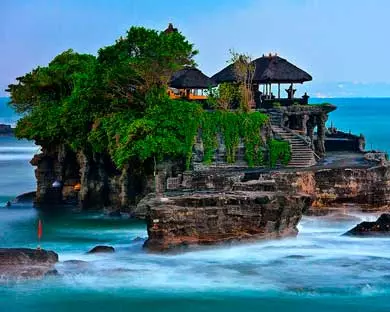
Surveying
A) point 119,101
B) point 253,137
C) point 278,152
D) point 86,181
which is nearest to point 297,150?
point 278,152

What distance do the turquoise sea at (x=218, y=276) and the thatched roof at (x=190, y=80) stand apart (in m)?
9.00

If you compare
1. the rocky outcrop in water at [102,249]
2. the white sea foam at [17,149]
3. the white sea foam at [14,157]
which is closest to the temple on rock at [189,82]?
the rocky outcrop in water at [102,249]

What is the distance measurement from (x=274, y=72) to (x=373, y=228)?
11744 mm

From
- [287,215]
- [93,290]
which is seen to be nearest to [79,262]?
[93,290]

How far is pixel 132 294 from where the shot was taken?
76.0 feet

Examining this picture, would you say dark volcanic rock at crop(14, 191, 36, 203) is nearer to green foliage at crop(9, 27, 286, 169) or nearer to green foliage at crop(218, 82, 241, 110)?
green foliage at crop(9, 27, 286, 169)

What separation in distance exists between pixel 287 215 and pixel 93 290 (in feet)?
29.2

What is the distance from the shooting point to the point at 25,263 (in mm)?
24469

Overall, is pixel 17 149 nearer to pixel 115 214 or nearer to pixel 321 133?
pixel 115 214

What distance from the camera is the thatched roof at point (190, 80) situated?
38656mm

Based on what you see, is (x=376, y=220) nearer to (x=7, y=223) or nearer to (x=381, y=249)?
(x=381, y=249)

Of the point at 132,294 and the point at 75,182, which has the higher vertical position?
the point at 75,182

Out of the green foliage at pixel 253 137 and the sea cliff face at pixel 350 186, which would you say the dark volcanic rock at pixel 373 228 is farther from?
the green foliage at pixel 253 137

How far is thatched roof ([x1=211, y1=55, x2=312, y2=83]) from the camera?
38938 millimetres
